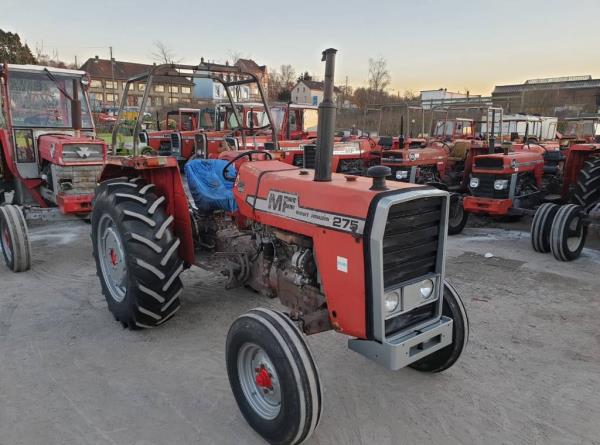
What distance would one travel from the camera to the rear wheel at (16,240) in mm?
4945

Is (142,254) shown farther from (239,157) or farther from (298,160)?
(298,160)

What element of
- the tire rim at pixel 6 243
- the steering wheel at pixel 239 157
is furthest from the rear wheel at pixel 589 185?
the tire rim at pixel 6 243

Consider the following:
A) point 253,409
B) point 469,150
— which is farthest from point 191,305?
point 469,150

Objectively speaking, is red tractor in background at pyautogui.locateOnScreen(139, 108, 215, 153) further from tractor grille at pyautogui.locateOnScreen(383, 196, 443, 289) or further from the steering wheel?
tractor grille at pyautogui.locateOnScreen(383, 196, 443, 289)

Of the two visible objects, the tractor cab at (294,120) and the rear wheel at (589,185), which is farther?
the tractor cab at (294,120)

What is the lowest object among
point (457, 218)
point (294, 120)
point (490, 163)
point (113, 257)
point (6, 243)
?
point (457, 218)

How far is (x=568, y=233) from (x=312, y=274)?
454 cm

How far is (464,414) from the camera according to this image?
2693 millimetres

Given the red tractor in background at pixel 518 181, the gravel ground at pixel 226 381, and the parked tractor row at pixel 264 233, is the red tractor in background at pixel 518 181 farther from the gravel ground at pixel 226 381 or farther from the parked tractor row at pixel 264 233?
the gravel ground at pixel 226 381

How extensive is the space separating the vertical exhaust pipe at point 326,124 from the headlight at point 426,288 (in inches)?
31.6

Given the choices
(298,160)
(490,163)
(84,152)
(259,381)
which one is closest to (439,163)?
(490,163)

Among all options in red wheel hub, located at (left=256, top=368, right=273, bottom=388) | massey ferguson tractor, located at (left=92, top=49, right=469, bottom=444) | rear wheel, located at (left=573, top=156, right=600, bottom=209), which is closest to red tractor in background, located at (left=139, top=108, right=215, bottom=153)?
rear wheel, located at (left=573, top=156, right=600, bottom=209)

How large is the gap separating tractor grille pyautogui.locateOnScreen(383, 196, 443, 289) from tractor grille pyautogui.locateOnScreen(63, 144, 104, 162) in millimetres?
4909

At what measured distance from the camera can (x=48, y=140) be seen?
607 cm
